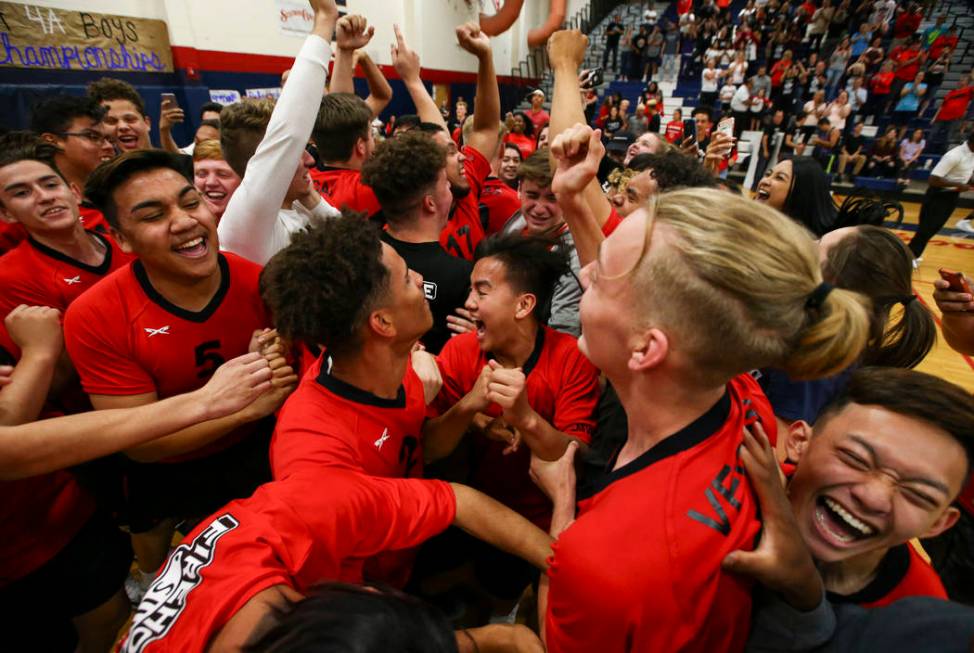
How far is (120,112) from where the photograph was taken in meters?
4.41

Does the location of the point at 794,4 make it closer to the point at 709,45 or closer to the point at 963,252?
the point at 709,45

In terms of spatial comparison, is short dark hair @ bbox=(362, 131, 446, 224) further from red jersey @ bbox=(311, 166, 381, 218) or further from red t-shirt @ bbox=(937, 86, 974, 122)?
red t-shirt @ bbox=(937, 86, 974, 122)

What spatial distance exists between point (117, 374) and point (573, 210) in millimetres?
1962

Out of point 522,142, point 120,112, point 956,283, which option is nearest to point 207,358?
point 956,283

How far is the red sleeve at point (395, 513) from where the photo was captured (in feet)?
4.37

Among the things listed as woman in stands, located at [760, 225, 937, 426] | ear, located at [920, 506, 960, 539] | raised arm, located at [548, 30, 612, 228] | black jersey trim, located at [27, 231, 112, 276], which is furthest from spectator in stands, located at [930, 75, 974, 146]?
black jersey trim, located at [27, 231, 112, 276]

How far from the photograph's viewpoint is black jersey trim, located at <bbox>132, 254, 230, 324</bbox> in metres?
1.99

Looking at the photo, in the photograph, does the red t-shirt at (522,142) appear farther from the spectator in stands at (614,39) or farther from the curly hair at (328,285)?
the spectator in stands at (614,39)

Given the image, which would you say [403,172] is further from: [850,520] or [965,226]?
[965,226]

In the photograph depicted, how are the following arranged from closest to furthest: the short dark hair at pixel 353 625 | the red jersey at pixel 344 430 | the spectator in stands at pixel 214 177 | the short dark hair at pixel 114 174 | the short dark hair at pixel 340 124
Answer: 1. the short dark hair at pixel 353 625
2. the red jersey at pixel 344 430
3. the short dark hair at pixel 114 174
4. the spectator in stands at pixel 214 177
5. the short dark hair at pixel 340 124

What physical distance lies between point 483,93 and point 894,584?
12.3 feet

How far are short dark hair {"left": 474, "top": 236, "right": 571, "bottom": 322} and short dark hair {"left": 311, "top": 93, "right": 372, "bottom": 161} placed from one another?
5.38 feet

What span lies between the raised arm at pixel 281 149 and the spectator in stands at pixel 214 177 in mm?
972

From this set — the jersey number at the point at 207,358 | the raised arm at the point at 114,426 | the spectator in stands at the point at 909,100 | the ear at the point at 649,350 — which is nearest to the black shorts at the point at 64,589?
the raised arm at the point at 114,426
